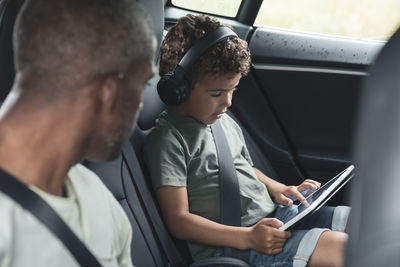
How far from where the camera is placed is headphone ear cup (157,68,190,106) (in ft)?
5.37

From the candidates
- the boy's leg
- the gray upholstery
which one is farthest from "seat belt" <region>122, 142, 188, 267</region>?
the gray upholstery

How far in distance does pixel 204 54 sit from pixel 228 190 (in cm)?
39

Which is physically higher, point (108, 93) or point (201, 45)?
point (108, 93)

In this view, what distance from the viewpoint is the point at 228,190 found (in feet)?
5.65

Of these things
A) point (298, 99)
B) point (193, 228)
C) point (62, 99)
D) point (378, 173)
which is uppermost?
point (378, 173)

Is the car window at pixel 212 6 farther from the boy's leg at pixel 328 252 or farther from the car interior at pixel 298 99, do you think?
the boy's leg at pixel 328 252

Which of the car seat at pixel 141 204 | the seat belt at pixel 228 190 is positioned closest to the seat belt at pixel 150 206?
the car seat at pixel 141 204

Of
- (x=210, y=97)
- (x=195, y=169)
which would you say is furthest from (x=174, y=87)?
(x=195, y=169)

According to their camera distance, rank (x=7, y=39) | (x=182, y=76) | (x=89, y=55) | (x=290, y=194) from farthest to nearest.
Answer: (x=290, y=194)
(x=182, y=76)
(x=7, y=39)
(x=89, y=55)

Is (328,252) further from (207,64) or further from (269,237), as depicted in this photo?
(207,64)

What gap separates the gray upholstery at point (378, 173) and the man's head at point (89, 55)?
0.41 m

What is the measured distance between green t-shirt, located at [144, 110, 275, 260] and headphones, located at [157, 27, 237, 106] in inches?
4.2

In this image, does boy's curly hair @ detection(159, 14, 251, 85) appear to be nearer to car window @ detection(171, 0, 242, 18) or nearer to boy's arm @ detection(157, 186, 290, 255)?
boy's arm @ detection(157, 186, 290, 255)

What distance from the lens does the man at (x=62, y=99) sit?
0.88 m
